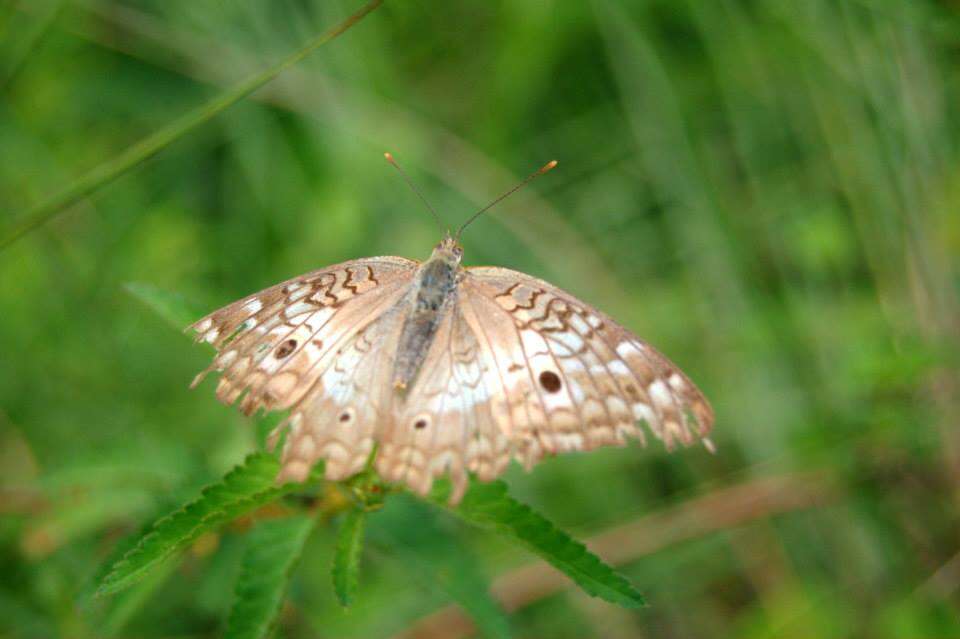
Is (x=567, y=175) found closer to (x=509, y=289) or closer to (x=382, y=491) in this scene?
(x=509, y=289)

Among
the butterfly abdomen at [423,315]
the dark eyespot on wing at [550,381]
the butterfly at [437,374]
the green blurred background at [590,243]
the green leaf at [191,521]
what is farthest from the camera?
the green blurred background at [590,243]

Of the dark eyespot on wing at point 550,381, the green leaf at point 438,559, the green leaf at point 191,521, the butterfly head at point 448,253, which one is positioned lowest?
the green leaf at point 438,559

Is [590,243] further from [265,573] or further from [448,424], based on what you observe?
[265,573]

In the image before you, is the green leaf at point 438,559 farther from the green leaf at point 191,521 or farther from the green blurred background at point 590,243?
the green blurred background at point 590,243

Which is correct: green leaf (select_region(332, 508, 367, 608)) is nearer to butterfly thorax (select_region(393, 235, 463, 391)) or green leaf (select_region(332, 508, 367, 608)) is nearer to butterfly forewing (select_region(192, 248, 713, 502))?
butterfly forewing (select_region(192, 248, 713, 502))

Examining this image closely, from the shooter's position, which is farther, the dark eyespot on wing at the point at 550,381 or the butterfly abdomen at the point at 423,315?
the butterfly abdomen at the point at 423,315

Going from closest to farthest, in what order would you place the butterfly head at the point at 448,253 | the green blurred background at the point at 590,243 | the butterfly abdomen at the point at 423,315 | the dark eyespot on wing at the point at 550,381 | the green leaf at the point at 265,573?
the green leaf at the point at 265,573 < the dark eyespot on wing at the point at 550,381 < the butterfly abdomen at the point at 423,315 < the butterfly head at the point at 448,253 < the green blurred background at the point at 590,243

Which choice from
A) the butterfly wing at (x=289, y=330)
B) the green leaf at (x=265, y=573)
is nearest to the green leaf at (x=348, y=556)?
the green leaf at (x=265, y=573)

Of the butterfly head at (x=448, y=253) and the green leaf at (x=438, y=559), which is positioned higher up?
the butterfly head at (x=448, y=253)
